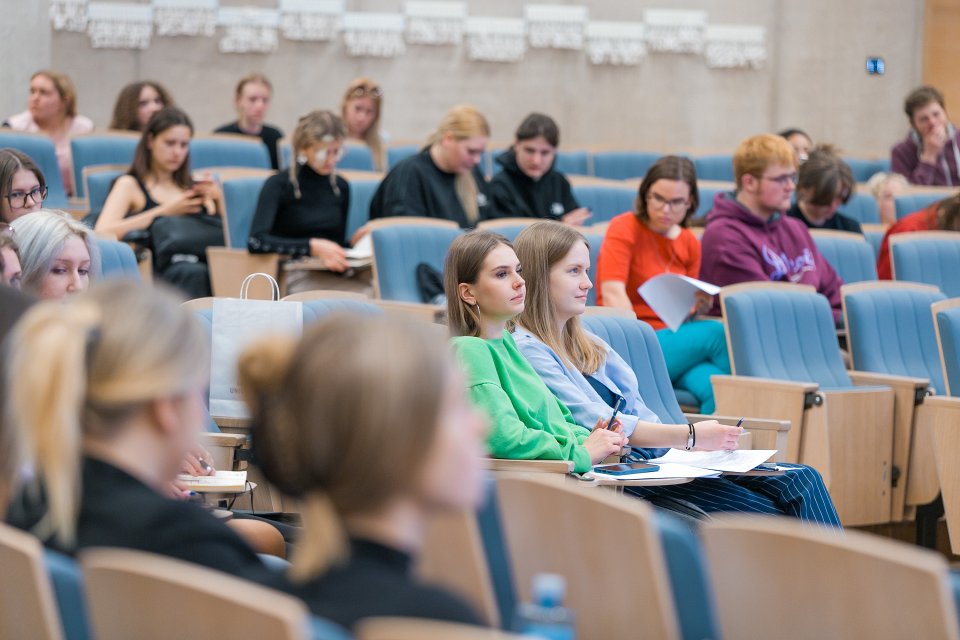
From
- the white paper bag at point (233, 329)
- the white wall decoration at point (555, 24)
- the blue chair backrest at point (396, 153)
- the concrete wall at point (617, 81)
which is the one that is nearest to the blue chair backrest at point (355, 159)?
the blue chair backrest at point (396, 153)

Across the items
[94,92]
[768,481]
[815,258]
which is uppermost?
[94,92]

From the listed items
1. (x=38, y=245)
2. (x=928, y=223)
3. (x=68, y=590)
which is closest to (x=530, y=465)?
(x=38, y=245)

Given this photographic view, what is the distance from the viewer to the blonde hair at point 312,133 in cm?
615

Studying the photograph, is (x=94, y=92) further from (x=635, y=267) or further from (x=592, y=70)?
(x=635, y=267)

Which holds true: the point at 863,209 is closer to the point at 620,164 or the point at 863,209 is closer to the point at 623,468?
the point at 620,164

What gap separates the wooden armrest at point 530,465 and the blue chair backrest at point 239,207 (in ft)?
10.8

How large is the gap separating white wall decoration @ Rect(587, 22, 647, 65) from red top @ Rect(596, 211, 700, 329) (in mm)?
5456

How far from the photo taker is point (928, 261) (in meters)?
6.08

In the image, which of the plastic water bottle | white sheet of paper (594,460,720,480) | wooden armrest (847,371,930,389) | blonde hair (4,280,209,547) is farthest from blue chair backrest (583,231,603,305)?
blonde hair (4,280,209,547)

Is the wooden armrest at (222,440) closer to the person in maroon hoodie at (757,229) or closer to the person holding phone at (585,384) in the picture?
the person holding phone at (585,384)

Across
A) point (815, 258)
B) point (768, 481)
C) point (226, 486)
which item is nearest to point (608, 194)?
point (815, 258)

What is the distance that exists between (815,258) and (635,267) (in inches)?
35.9

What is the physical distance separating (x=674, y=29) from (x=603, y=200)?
143 inches

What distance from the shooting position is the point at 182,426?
5.61 feet
